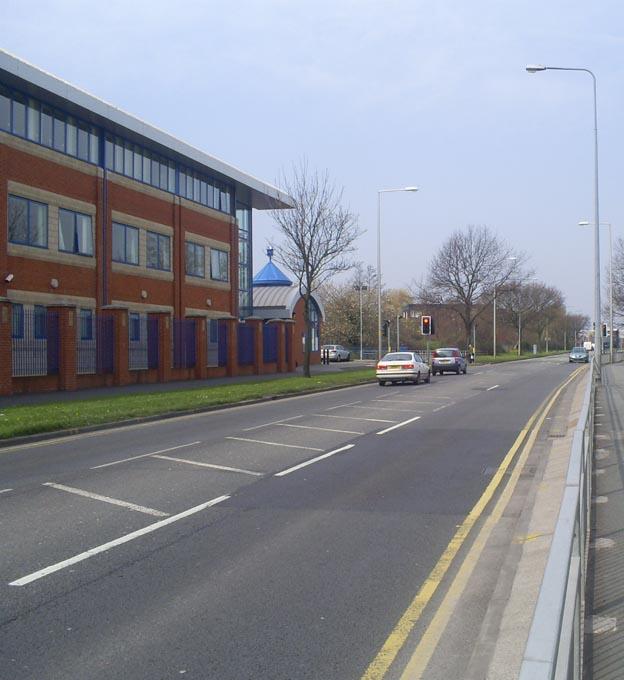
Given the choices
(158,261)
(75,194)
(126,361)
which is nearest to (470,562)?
(126,361)

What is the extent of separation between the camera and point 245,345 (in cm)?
3997

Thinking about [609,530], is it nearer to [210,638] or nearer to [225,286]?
[210,638]

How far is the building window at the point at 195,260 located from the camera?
132ft

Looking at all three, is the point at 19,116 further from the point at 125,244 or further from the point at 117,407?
the point at 117,407

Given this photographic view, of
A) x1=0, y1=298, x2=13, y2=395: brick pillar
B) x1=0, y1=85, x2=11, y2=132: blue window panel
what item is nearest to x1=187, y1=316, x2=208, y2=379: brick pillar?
x1=0, y1=85, x2=11, y2=132: blue window panel

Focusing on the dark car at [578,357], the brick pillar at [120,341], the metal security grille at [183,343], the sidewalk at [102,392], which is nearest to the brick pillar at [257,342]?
the metal security grille at [183,343]

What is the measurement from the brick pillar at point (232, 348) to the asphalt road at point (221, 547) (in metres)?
22.4

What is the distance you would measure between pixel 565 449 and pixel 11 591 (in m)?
→ 9.52

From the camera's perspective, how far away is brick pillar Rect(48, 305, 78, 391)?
25.9 meters

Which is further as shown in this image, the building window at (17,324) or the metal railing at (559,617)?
the building window at (17,324)

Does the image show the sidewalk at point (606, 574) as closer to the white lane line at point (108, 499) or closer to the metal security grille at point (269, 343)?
the white lane line at point (108, 499)

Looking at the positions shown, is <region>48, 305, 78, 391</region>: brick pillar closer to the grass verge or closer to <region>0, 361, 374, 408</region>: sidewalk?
<region>0, 361, 374, 408</region>: sidewalk

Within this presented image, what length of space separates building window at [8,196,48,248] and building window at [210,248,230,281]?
1417cm

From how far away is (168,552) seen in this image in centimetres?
702
